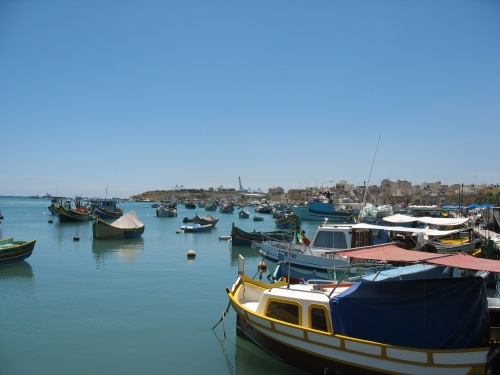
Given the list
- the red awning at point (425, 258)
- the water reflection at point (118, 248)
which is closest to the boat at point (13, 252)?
the water reflection at point (118, 248)

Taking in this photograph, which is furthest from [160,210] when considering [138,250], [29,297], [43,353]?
[43,353]

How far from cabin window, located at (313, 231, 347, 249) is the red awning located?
8.93m

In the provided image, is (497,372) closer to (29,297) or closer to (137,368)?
(137,368)

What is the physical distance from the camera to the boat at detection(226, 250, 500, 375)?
8.13 m

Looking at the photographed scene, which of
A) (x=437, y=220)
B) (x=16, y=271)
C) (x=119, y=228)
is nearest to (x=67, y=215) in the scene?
(x=119, y=228)

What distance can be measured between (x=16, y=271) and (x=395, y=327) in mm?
22603

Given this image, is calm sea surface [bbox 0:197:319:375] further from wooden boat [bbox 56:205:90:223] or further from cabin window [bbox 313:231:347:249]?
wooden boat [bbox 56:205:90:223]

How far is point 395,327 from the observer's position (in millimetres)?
8648

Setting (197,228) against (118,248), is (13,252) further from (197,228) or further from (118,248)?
(197,228)

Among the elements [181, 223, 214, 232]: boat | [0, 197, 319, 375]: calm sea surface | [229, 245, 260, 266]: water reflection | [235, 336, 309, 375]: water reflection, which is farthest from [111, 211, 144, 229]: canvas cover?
[235, 336, 309, 375]: water reflection

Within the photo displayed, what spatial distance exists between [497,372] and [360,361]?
2.67 m

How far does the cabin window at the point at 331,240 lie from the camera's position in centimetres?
1938

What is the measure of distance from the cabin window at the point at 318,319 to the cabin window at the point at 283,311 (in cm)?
43

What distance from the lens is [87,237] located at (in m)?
43.0
